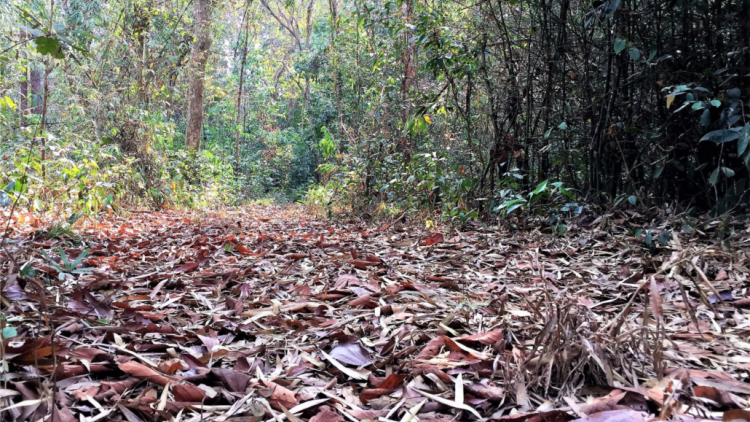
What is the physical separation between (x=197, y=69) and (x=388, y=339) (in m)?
8.21

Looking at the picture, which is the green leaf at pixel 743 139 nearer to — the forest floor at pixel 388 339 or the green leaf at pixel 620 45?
the forest floor at pixel 388 339

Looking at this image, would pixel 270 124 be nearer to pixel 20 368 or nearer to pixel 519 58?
pixel 519 58

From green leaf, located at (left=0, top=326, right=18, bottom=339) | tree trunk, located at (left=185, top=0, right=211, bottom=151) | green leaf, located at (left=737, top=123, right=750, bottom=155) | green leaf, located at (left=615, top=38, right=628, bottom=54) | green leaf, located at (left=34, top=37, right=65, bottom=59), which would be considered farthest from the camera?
tree trunk, located at (left=185, top=0, right=211, bottom=151)

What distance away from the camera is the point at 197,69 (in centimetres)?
817

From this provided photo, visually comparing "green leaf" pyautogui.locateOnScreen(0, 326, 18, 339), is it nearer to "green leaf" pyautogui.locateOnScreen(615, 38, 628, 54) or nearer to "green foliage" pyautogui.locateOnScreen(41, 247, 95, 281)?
"green foliage" pyautogui.locateOnScreen(41, 247, 95, 281)

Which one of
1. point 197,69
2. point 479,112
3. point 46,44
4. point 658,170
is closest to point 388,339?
point 46,44

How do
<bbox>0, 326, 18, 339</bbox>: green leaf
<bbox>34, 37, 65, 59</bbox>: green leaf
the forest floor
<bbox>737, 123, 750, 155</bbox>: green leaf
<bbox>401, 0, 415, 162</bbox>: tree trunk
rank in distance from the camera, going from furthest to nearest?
<bbox>401, 0, 415, 162</bbox>: tree trunk
<bbox>737, 123, 750, 155</bbox>: green leaf
<bbox>34, 37, 65, 59</bbox>: green leaf
<bbox>0, 326, 18, 339</bbox>: green leaf
the forest floor

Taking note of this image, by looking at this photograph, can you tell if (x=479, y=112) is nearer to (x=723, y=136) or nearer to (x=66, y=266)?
(x=723, y=136)

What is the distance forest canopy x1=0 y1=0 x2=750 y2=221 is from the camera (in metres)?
2.33

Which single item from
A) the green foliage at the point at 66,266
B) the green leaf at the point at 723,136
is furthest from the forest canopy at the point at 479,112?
the green foliage at the point at 66,266

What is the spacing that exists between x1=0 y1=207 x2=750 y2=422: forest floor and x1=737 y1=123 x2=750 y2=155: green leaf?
344 mm

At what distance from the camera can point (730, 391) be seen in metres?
0.86

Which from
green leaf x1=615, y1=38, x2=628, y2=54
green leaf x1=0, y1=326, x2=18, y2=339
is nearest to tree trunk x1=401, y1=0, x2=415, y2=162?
green leaf x1=615, y1=38, x2=628, y2=54

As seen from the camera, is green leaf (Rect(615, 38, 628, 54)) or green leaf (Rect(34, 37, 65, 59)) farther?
green leaf (Rect(615, 38, 628, 54))
